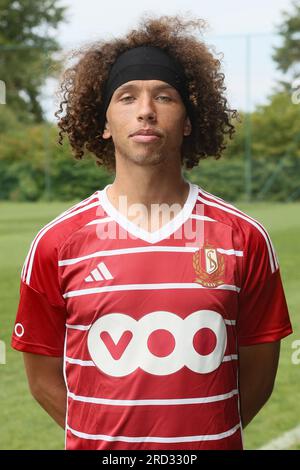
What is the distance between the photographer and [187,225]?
2328 mm

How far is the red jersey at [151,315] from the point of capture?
2.23 metres

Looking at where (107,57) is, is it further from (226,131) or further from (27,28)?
(27,28)

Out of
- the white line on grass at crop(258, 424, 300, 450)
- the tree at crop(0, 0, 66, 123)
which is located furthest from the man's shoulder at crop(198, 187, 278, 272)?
the tree at crop(0, 0, 66, 123)

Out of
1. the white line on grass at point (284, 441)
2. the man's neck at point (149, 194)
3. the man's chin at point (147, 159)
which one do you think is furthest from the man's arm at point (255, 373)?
the white line on grass at point (284, 441)

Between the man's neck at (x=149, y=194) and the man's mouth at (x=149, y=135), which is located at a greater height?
the man's mouth at (x=149, y=135)

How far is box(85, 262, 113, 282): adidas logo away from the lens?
2.26m

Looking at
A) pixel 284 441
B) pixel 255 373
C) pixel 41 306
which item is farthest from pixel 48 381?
pixel 284 441

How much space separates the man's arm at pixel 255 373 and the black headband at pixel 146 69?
79 centimetres

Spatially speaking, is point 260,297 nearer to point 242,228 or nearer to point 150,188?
point 242,228

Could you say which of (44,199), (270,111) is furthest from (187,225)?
(270,111)

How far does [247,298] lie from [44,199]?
25.1m

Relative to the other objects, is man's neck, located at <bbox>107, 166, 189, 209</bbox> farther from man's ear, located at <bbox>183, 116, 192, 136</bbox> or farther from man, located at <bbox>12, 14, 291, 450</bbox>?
man's ear, located at <bbox>183, 116, 192, 136</bbox>

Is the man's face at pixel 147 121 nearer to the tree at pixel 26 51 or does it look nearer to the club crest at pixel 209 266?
the club crest at pixel 209 266

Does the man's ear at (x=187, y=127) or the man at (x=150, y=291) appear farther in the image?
the man's ear at (x=187, y=127)
